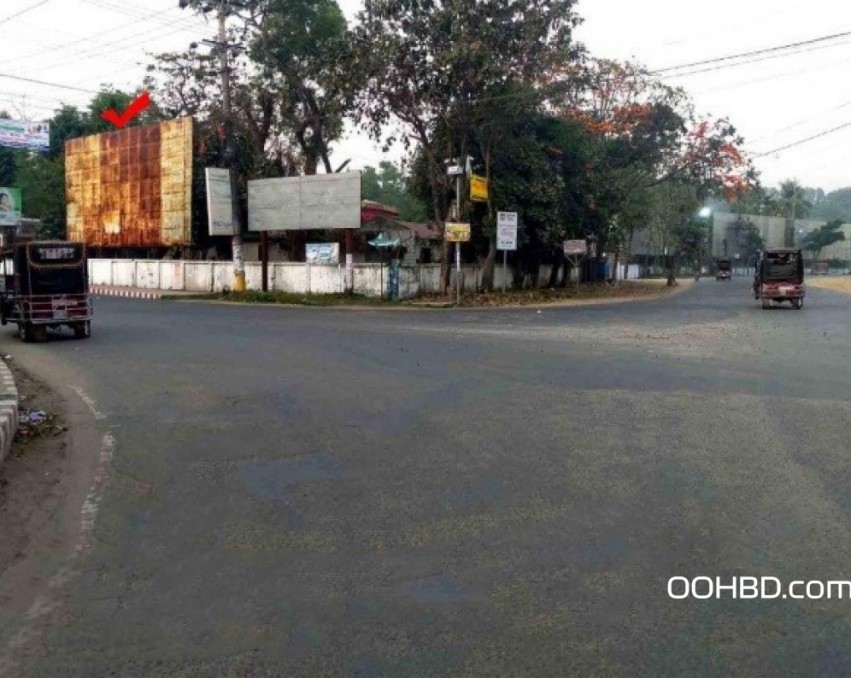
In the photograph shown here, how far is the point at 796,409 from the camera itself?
9.09 meters

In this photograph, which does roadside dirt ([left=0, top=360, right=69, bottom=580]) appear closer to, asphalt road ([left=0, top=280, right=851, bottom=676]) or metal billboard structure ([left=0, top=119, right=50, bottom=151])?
asphalt road ([left=0, top=280, right=851, bottom=676])

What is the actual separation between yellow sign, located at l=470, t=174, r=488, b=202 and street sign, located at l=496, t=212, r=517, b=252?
3.44 feet

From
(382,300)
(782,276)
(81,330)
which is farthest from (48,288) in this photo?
(782,276)

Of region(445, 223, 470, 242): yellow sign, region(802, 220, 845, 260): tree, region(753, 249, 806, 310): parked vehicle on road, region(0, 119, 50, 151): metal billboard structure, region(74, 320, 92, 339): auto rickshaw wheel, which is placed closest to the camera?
region(74, 320, 92, 339): auto rickshaw wheel

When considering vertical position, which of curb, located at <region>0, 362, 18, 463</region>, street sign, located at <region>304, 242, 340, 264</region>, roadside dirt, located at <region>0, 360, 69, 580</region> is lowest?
roadside dirt, located at <region>0, 360, 69, 580</region>

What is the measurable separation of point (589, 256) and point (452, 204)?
21260mm

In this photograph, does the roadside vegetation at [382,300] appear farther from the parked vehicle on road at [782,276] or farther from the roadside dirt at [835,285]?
the roadside dirt at [835,285]

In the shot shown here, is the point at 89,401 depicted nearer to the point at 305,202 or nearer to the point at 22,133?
the point at 305,202

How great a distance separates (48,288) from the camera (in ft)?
55.7

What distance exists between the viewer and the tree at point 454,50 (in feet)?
97.5

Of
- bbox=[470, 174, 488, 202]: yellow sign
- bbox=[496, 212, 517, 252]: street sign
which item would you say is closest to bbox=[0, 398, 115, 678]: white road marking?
bbox=[470, 174, 488, 202]: yellow sign

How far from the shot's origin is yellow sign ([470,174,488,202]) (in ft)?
106

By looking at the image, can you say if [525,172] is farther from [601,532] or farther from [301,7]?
[601,532]

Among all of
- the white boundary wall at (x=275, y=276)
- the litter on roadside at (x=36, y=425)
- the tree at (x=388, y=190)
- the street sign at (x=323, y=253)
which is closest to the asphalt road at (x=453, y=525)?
the litter on roadside at (x=36, y=425)
